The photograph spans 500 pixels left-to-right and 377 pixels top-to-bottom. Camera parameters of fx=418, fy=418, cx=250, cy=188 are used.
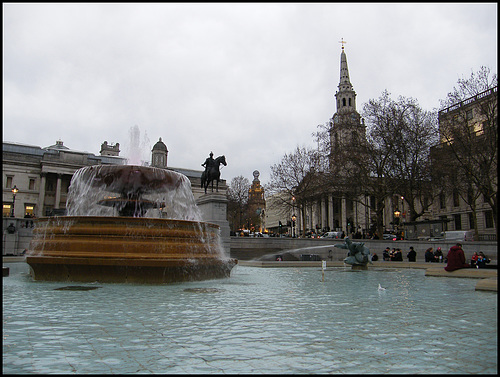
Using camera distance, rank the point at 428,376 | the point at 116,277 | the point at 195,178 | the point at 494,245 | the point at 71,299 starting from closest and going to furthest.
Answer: the point at 428,376, the point at 71,299, the point at 116,277, the point at 494,245, the point at 195,178

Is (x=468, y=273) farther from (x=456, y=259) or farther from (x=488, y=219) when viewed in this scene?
(x=488, y=219)

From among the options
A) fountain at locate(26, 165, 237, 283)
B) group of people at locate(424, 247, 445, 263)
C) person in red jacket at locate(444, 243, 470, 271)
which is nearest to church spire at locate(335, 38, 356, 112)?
group of people at locate(424, 247, 445, 263)

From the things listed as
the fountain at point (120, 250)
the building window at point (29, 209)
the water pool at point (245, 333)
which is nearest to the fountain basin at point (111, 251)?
the fountain at point (120, 250)

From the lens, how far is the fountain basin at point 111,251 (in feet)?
32.7

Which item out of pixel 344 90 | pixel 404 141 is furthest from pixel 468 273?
pixel 344 90

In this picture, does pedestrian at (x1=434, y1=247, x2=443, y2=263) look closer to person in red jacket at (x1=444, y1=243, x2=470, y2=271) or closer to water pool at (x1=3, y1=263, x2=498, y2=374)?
person in red jacket at (x1=444, y1=243, x2=470, y2=271)

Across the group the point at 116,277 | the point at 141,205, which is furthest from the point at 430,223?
the point at 116,277

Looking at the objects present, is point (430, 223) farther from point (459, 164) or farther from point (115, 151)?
point (115, 151)

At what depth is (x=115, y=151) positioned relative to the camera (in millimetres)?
85250

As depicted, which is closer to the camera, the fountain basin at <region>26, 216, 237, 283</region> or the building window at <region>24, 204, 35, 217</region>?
the fountain basin at <region>26, 216, 237, 283</region>

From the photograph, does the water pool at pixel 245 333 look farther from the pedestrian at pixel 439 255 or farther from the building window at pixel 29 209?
the building window at pixel 29 209

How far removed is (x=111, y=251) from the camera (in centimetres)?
1014

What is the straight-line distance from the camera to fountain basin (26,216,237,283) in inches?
392

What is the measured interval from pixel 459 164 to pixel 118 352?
36.3m
